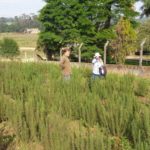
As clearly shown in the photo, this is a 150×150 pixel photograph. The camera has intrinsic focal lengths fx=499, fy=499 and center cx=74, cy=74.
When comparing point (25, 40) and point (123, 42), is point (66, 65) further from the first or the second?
point (25, 40)

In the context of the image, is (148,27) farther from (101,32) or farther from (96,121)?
(96,121)

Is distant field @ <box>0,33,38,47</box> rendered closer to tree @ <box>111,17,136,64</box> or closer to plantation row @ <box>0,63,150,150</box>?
tree @ <box>111,17,136,64</box>

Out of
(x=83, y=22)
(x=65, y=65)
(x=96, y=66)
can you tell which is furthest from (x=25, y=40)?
(x=65, y=65)

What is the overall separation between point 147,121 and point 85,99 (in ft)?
7.78

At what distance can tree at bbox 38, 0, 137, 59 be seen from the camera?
119 feet

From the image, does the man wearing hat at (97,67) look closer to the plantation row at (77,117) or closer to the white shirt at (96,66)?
the white shirt at (96,66)

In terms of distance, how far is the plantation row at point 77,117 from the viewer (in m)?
5.38

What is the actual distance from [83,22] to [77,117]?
28.7 m

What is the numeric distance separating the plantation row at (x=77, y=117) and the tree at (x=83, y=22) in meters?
25.1

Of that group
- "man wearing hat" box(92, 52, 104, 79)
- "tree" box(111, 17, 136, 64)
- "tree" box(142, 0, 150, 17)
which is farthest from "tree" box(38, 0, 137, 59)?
"man wearing hat" box(92, 52, 104, 79)

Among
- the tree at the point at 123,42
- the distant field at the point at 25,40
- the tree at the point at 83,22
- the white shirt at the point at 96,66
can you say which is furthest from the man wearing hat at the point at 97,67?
the distant field at the point at 25,40

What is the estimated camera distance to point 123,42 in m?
30.9

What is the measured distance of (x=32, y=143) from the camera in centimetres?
644

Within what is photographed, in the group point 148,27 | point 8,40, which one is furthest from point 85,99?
point 8,40
